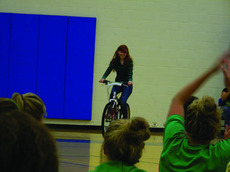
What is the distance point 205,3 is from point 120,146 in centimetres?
671

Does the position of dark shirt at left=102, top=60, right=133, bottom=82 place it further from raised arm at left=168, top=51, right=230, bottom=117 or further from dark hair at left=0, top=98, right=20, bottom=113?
dark hair at left=0, top=98, right=20, bottom=113

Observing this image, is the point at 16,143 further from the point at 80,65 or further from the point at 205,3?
the point at 205,3

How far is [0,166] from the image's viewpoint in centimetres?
51

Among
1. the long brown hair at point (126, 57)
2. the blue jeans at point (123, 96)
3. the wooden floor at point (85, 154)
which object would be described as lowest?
the wooden floor at point (85, 154)

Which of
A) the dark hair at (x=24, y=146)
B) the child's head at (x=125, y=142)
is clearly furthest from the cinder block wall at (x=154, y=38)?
the dark hair at (x=24, y=146)

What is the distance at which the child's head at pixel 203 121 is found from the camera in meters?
1.38

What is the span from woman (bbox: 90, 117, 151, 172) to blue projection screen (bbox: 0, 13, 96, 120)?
5.85 meters

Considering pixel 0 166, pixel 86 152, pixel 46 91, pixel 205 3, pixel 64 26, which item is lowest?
pixel 86 152

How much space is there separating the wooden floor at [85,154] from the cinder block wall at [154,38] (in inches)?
56.1

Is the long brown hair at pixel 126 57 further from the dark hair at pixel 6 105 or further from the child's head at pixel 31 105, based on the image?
the dark hair at pixel 6 105

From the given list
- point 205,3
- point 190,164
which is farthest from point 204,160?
point 205,3

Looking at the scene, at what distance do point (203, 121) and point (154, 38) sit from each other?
19.8 feet

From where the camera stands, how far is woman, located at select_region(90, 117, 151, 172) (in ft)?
3.90

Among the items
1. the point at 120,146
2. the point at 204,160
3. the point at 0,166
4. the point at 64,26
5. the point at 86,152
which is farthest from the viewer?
the point at 64,26
